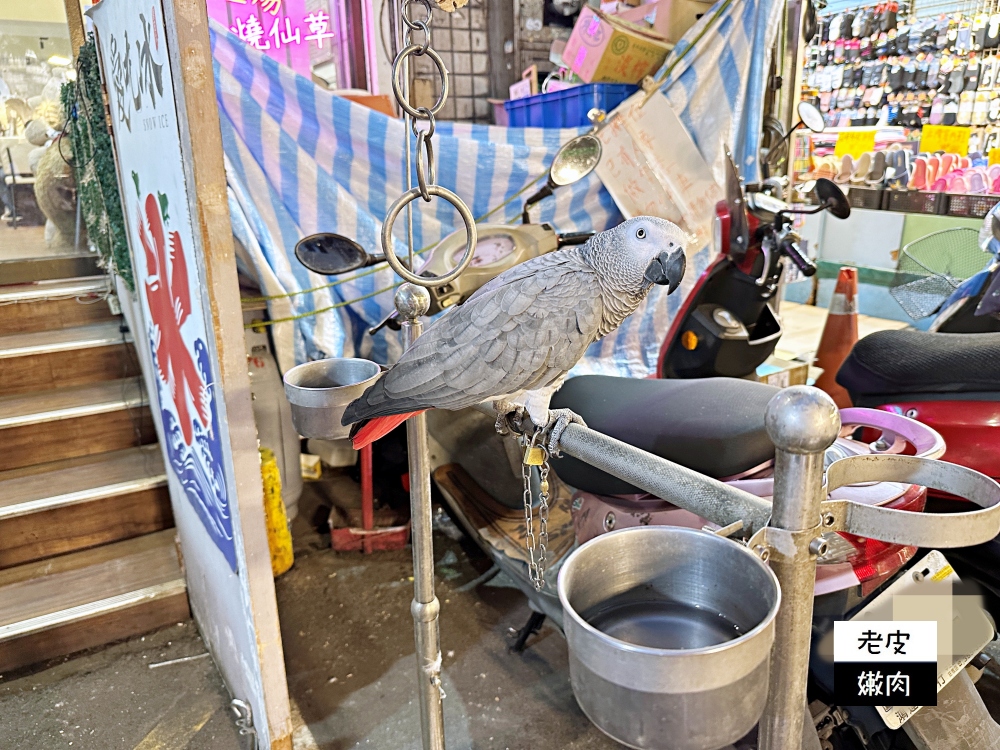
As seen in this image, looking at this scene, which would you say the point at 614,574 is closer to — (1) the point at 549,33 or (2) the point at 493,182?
(2) the point at 493,182

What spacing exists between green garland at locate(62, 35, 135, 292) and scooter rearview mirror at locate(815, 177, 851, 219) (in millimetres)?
2122

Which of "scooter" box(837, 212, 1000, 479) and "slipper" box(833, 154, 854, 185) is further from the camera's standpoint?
"slipper" box(833, 154, 854, 185)

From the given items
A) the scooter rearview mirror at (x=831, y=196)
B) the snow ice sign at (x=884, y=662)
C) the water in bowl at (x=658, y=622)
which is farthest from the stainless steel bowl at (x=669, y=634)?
the scooter rearview mirror at (x=831, y=196)

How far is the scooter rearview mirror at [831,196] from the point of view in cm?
203

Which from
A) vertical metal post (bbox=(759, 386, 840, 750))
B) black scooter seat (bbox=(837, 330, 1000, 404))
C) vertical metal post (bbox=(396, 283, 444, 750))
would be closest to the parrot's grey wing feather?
vertical metal post (bbox=(396, 283, 444, 750))

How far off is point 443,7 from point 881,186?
4.04 m

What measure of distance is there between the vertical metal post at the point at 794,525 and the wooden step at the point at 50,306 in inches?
120

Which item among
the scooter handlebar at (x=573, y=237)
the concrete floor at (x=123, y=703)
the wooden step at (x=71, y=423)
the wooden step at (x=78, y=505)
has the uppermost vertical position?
the scooter handlebar at (x=573, y=237)

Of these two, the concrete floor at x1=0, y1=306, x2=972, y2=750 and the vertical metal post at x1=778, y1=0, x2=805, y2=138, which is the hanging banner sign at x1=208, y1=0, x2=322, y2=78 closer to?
the vertical metal post at x1=778, y1=0, x2=805, y2=138

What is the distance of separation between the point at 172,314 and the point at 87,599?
44.7 inches

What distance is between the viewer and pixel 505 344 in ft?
3.32

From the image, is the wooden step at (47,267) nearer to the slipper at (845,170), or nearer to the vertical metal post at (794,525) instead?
the vertical metal post at (794,525)

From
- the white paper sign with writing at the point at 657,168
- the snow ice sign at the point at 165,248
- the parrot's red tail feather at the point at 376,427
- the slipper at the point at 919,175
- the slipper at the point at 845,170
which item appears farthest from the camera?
the slipper at the point at 845,170

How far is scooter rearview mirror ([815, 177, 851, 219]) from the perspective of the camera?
2.03 meters
